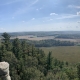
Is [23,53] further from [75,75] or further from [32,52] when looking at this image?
[75,75]

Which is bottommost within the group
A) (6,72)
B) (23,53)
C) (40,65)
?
(40,65)

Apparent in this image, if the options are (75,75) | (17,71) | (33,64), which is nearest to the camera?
(75,75)

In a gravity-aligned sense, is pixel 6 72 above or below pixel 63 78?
above

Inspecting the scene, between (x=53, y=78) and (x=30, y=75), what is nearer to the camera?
(x=53, y=78)

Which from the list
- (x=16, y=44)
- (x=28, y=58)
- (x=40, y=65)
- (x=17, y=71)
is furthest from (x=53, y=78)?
(x=16, y=44)

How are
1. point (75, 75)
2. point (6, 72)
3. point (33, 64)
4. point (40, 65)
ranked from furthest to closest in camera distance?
point (40, 65) < point (33, 64) < point (75, 75) < point (6, 72)

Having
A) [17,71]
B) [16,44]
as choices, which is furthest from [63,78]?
[16,44]

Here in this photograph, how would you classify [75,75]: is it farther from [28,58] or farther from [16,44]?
[16,44]

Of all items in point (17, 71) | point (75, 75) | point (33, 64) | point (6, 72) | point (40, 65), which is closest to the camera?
point (6, 72)

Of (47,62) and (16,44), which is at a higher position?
(16,44)
